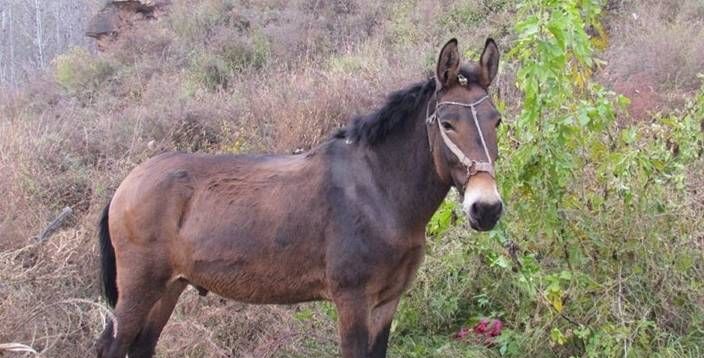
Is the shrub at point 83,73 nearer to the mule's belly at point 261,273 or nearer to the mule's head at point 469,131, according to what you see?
the mule's belly at point 261,273

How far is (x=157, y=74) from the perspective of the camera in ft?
46.9

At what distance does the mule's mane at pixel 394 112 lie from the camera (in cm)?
416

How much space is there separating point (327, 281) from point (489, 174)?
43.6 inches

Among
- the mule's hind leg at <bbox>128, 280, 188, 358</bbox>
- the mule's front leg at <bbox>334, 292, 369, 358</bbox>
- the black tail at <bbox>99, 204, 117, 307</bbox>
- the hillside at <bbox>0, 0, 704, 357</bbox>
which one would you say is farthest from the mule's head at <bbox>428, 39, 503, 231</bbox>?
the black tail at <bbox>99, 204, 117, 307</bbox>

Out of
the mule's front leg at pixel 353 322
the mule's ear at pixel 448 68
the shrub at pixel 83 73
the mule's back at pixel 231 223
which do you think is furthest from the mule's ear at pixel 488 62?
the shrub at pixel 83 73

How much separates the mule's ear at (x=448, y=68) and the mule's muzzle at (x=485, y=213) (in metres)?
0.72

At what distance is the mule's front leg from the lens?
4.08m

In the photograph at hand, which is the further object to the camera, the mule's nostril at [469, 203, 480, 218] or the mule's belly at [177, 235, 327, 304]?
the mule's belly at [177, 235, 327, 304]

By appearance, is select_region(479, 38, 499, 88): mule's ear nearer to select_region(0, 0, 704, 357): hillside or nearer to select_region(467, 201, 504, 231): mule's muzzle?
select_region(0, 0, 704, 357): hillside

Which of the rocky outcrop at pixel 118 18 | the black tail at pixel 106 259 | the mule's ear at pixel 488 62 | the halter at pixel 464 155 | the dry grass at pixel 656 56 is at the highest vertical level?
the mule's ear at pixel 488 62

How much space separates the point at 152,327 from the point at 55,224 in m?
2.53

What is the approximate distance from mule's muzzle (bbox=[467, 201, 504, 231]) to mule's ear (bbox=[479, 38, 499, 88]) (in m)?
0.75

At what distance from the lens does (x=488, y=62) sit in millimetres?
4027

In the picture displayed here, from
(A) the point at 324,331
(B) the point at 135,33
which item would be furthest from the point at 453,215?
(B) the point at 135,33
